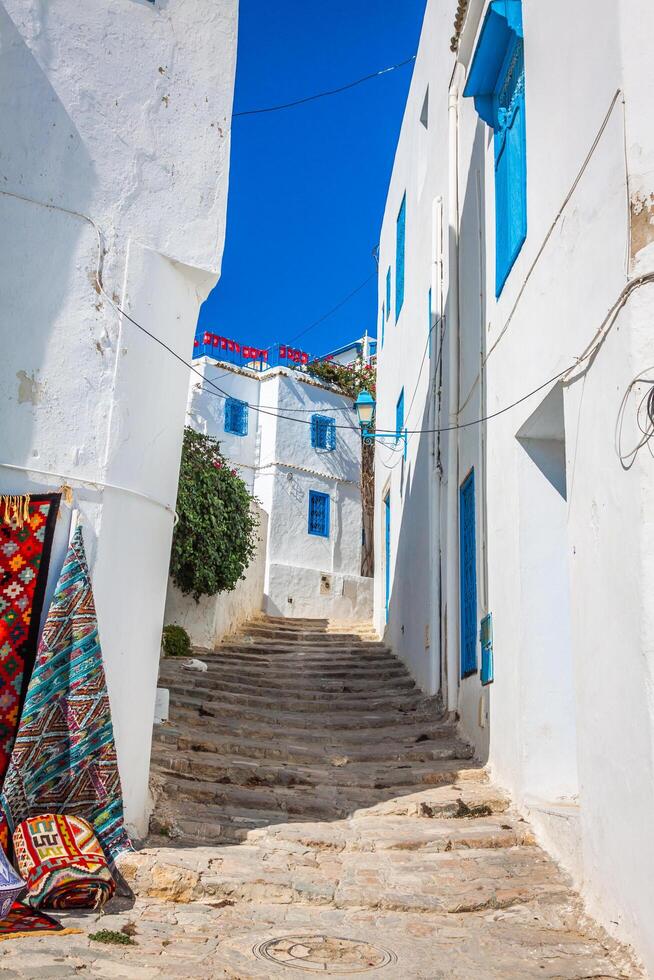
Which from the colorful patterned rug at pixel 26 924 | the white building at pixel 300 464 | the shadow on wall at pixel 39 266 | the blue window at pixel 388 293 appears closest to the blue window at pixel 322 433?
the white building at pixel 300 464

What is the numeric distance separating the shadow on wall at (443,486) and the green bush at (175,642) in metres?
3.01

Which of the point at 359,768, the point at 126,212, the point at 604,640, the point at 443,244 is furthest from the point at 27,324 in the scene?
the point at 443,244

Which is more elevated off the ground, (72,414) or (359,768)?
(72,414)

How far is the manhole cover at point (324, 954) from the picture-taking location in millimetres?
3936

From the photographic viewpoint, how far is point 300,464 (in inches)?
920

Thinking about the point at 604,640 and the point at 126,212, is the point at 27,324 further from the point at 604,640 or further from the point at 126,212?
the point at 604,640

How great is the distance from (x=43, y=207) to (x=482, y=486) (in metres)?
4.28

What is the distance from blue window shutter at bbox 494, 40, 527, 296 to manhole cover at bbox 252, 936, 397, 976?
4792 millimetres

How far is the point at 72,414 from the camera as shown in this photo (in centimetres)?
578

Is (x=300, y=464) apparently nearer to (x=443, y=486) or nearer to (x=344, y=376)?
(x=344, y=376)

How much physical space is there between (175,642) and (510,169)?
7562 mm

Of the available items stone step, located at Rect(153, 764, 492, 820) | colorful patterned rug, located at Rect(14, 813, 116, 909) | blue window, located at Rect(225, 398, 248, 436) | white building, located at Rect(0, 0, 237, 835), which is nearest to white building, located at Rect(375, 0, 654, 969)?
stone step, located at Rect(153, 764, 492, 820)

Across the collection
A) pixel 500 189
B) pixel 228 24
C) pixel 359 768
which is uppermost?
pixel 228 24

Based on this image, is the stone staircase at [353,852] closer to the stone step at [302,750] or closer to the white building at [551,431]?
the stone step at [302,750]
